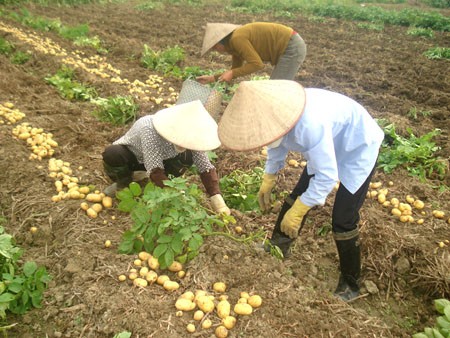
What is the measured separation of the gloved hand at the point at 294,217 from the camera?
8.15 ft

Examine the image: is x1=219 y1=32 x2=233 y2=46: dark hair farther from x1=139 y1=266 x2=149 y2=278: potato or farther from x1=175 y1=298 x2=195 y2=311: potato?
x1=175 y1=298 x2=195 y2=311: potato

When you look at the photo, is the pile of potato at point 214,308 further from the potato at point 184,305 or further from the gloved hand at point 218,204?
the gloved hand at point 218,204

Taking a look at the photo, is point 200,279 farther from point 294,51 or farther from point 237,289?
point 294,51

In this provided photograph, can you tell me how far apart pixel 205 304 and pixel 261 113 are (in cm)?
115

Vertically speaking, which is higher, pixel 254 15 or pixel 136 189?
pixel 136 189

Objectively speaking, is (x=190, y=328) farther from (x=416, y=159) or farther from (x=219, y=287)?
(x=416, y=159)

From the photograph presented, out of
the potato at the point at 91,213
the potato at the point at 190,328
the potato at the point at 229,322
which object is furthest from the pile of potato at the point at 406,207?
the potato at the point at 91,213

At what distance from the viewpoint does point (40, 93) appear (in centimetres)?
535

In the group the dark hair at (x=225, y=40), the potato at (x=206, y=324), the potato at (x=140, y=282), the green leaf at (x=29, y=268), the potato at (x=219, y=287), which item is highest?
the dark hair at (x=225, y=40)

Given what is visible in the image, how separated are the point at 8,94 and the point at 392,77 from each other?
661 centimetres

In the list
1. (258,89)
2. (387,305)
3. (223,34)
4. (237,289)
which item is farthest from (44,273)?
(223,34)

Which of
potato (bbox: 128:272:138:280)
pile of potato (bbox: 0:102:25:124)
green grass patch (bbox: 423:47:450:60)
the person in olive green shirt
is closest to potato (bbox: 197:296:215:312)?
potato (bbox: 128:272:138:280)

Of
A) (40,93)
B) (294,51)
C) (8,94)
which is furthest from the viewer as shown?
(40,93)

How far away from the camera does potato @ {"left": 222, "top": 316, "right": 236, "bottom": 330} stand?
218cm
